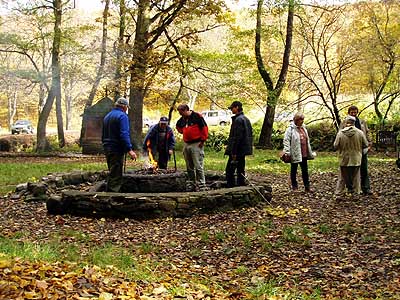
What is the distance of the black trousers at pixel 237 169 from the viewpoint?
952 cm

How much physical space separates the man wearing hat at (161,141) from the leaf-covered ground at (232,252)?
Answer: 8.81 ft

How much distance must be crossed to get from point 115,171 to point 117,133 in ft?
2.54

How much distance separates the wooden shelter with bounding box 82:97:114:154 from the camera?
22.4 meters

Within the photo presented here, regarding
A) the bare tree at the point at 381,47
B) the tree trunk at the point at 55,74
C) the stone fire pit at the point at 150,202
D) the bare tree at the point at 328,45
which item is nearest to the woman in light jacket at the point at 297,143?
the stone fire pit at the point at 150,202

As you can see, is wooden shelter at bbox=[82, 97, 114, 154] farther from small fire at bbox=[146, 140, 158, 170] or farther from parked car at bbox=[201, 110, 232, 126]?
parked car at bbox=[201, 110, 232, 126]

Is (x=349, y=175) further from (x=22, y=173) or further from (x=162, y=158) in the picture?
(x=22, y=173)

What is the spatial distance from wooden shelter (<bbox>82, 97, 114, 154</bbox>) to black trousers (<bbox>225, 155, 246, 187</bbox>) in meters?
13.5

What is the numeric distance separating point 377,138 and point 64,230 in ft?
59.1

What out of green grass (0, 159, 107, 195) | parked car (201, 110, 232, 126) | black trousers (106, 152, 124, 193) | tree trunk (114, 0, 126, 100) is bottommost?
green grass (0, 159, 107, 195)

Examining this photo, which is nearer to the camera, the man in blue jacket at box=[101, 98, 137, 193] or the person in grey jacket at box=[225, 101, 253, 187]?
the man in blue jacket at box=[101, 98, 137, 193]

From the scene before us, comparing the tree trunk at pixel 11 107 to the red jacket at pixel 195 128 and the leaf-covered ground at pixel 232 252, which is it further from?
the red jacket at pixel 195 128

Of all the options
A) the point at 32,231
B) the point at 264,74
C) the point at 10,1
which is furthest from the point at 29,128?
the point at 32,231

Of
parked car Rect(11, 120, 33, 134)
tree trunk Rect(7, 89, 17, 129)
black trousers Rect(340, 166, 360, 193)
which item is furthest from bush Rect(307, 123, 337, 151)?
tree trunk Rect(7, 89, 17, 129)

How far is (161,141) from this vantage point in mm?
10766
